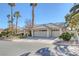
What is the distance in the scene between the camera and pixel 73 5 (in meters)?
2.88

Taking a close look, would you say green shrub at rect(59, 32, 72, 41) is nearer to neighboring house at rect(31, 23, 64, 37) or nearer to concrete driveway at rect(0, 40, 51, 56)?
neighboring house at rect(31, 23, 64, 37)

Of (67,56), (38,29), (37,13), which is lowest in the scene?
(67,56)

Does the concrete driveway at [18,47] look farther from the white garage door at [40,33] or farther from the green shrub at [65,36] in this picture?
the green shrub at [65,36]

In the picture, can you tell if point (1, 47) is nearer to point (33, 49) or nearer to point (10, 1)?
point (33, 49)

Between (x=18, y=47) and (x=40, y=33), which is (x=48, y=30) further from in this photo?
(x=18, y=47)

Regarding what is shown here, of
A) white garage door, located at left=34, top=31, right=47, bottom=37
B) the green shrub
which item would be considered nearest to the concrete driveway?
white garage door, located at left=34, top=31, right=47, bottom=37

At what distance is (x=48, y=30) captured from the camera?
2.95 m

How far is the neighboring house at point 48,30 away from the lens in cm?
291

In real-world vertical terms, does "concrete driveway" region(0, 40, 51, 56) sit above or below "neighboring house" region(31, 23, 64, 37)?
below

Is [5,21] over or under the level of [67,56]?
over

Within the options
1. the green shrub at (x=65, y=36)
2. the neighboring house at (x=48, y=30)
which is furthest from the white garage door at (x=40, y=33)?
the green shrub at (x=65, y=36)

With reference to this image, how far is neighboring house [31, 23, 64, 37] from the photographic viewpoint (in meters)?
2.91

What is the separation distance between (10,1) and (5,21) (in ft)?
0.95

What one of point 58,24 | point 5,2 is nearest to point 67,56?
point 58,24
